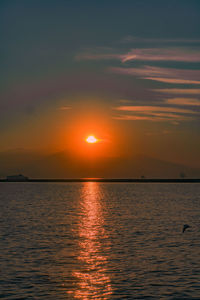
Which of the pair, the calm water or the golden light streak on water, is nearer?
the golden light streak on water

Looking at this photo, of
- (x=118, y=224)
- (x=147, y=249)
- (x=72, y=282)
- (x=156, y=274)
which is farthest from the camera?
(x=118, y=224)

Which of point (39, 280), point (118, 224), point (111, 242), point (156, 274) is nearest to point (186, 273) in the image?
point (156, 274)

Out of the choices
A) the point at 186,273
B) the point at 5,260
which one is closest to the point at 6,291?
the point at 5,260

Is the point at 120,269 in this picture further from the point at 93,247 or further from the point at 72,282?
the point at 93,247

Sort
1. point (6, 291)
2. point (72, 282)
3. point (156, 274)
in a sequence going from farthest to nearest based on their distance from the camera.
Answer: point (156, 274)
point (72, 282)
point (6, 291)

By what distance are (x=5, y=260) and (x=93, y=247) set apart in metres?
10.7

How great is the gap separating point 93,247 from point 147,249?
5708 mm

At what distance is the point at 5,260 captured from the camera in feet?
119

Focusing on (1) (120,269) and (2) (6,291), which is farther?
(1) (120,269)

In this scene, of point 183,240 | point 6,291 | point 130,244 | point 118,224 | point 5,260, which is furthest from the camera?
point 118,224

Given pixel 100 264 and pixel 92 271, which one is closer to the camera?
pixel 92 271

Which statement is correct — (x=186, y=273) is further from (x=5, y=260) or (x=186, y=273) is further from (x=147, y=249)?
(x=5, y=260)

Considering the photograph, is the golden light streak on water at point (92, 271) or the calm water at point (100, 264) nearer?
the golden light streak on water at point (92, 271)

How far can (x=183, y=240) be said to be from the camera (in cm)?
4872
